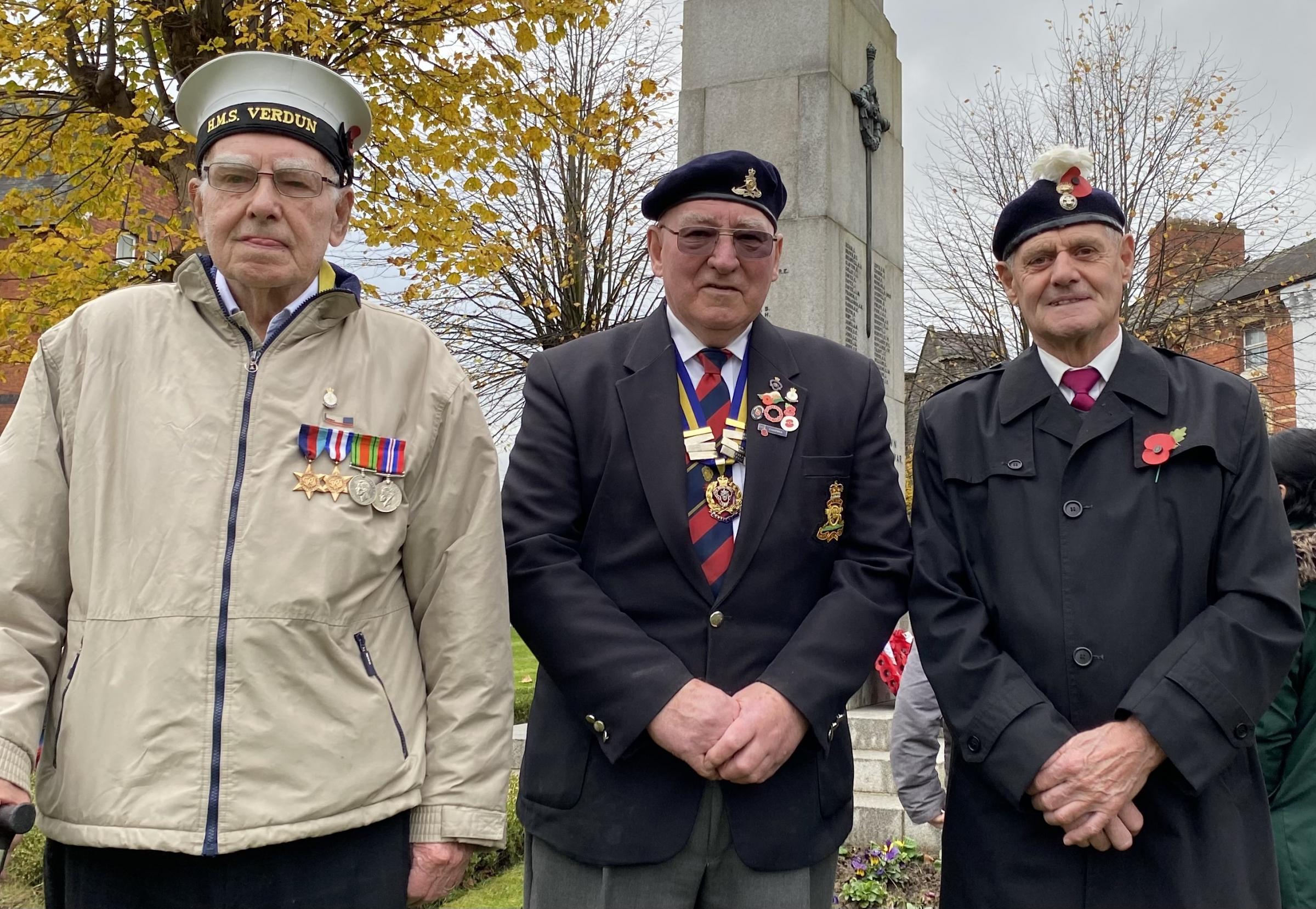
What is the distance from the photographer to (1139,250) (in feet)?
50.0

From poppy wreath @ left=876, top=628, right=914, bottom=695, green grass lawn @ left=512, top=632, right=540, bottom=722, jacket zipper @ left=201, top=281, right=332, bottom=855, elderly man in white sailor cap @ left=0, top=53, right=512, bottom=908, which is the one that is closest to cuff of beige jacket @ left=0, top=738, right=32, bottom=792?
elderly man in white sailor cap @ left=0, top=53, right=512, bottom=908

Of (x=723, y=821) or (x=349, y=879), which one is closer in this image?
(x=349, y=879)

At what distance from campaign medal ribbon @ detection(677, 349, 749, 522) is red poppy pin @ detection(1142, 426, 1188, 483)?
0.92 m

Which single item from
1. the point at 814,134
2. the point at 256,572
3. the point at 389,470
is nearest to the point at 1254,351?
the point at 814,134

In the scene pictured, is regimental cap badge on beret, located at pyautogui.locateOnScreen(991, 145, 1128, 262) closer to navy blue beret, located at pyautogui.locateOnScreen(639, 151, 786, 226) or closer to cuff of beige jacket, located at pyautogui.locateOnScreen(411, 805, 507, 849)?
navy blue beret, located at pyautogui.locateOnScreen(639, 151, 786, 226)

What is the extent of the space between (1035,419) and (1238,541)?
0.52 meters

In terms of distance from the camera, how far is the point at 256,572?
205 centimetres

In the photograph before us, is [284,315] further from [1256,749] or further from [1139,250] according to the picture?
[1139,250]

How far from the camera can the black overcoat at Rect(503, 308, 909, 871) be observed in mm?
2359

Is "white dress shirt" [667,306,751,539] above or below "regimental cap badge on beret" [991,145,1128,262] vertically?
below

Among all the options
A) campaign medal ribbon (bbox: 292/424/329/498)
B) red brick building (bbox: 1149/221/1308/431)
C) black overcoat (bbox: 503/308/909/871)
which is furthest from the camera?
red brick building (bbox: 1149/221/1308/431)

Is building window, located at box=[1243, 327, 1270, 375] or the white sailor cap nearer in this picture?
the white sailor cap

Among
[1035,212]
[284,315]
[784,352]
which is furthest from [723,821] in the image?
[1035,212]

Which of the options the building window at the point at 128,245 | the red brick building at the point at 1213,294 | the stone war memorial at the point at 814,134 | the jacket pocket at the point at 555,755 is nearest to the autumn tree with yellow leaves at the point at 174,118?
the building window at the point at 128,245
